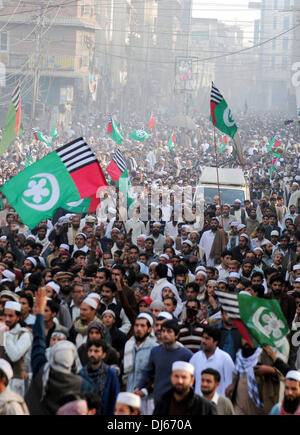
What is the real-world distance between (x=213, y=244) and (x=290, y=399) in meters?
7.06

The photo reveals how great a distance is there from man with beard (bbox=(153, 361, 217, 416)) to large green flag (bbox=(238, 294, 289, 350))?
782 millimetres

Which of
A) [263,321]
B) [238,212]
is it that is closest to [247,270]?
[263,321]

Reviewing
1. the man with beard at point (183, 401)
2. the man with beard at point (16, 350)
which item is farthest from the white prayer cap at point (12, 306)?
the man with beard at point (183, 401)

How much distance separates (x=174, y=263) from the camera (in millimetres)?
10242

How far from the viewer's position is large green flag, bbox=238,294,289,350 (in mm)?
5898

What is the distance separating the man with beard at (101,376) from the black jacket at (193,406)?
46cm

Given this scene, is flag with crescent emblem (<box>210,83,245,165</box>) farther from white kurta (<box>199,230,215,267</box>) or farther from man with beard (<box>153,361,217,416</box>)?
man with beard (<box>153,361,217,416</box>)

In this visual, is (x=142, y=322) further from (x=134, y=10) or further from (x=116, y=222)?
(x=134, y=10)

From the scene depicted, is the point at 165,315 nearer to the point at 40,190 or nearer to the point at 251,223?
the point at 40,190

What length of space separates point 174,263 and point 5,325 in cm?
399

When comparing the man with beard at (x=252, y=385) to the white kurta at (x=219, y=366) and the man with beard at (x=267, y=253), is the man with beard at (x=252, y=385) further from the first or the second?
the man with beard at (x=267, y=253)

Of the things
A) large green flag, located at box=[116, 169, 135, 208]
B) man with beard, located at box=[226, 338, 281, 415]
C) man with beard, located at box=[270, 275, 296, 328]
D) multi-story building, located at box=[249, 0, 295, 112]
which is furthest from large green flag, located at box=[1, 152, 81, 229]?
multi-story building, located at box=[249, 0, 295, 112]
